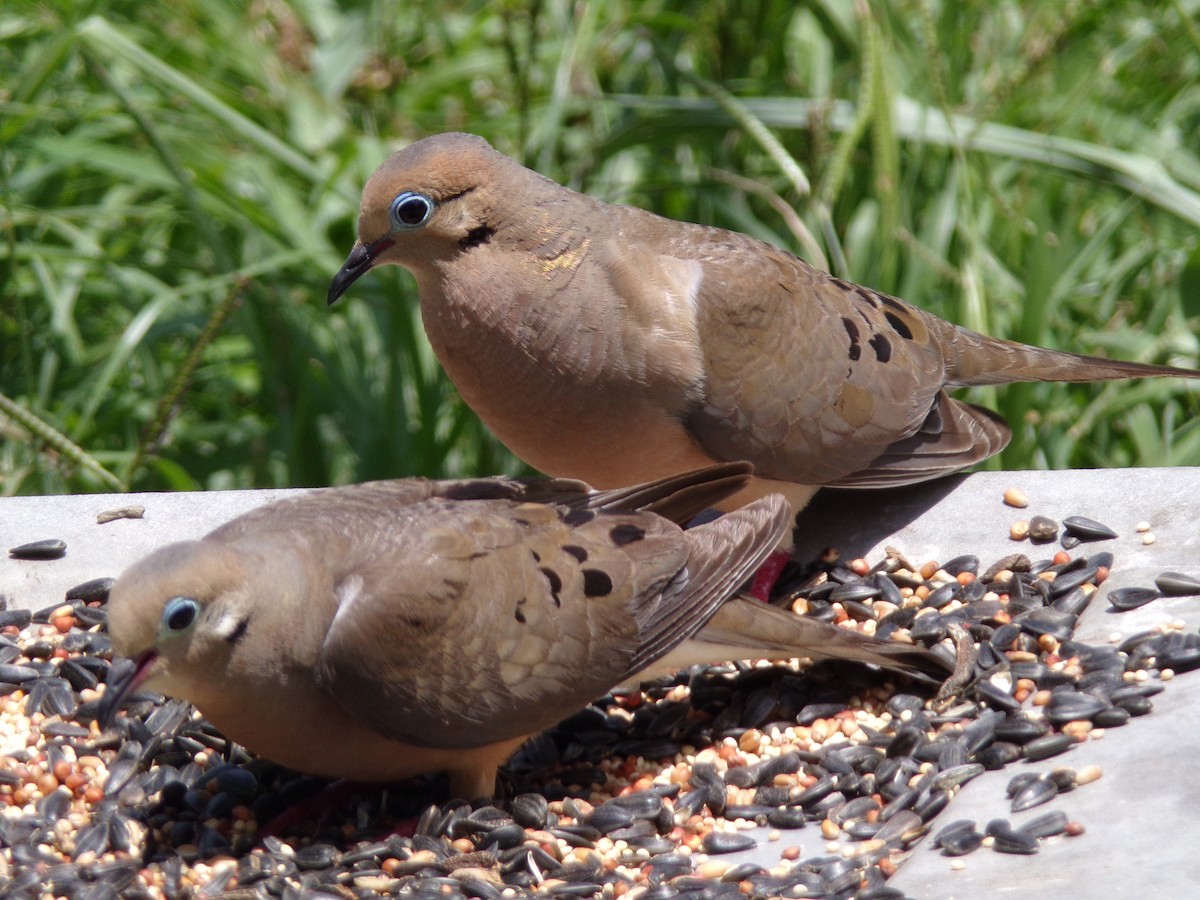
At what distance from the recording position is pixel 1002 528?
3.46 meters

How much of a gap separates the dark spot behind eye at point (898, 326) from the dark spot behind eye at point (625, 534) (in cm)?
127


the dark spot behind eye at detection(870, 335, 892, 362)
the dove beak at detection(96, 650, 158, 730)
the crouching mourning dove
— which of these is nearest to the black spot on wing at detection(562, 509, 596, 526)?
the crouching mourning dove

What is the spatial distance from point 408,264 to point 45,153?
181 cm

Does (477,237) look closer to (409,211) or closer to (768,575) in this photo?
(409,211)

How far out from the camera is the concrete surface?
2.20 m

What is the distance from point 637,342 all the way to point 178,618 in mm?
1390

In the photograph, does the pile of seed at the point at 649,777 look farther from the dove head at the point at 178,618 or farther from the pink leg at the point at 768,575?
the dove head at the point at 178,618

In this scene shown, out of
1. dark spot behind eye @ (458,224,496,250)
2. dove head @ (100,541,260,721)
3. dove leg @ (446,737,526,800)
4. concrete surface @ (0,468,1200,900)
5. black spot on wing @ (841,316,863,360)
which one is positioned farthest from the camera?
black spot on wing @ (841,316,863,360)

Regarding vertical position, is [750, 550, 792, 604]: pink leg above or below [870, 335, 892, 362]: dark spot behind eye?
below

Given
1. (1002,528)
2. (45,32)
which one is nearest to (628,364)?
(1002,528)

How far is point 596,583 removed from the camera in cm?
285

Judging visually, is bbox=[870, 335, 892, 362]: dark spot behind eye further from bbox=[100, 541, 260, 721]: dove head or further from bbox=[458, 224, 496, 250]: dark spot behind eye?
bbox=[100, 541, 260, 721]: dove head

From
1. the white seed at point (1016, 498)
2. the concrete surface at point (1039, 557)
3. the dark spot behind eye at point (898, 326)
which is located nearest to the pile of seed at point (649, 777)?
the concrete surface at point (1039, 557)

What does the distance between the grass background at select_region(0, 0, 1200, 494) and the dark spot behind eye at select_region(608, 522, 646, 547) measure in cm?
154
